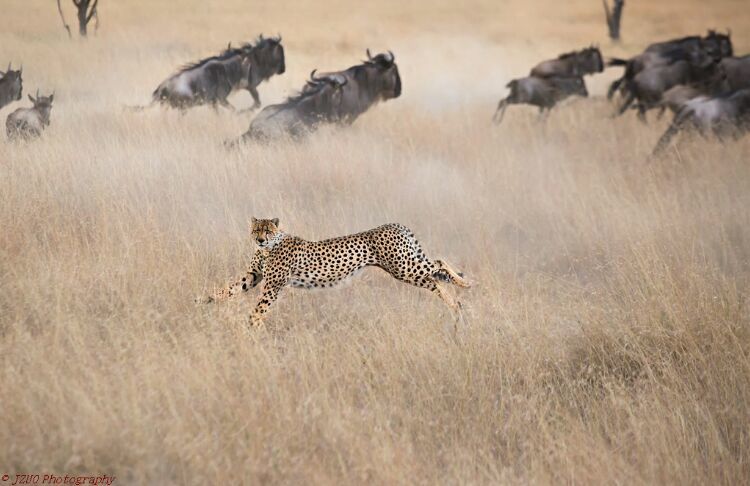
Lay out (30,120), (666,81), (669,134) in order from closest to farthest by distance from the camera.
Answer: (30,120)
(669,134)
(666,81)

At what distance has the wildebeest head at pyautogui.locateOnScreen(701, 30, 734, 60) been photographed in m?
11.5

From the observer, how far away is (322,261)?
4098 mm

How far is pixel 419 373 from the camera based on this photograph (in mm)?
3766

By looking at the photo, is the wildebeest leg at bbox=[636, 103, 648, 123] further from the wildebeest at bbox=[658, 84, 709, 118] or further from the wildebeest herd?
the wildebeest at bbox=[658, 84, 709, 118]

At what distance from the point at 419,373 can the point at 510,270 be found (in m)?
1.61

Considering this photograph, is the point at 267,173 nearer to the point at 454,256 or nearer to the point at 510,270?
the point at 454,256

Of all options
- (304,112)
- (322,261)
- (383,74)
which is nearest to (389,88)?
(383,74)

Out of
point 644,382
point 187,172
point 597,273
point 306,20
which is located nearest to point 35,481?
point 644,382

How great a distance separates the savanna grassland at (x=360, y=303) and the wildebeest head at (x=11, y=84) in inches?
7.3

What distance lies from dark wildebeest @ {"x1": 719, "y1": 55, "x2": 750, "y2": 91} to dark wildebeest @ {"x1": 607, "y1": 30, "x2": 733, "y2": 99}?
473 millimetres

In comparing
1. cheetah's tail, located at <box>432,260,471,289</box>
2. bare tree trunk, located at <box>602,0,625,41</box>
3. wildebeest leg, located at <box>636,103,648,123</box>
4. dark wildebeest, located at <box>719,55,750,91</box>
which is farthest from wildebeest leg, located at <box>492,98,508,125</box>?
bare tree trunk, located at <box>602,0,625,41</box>

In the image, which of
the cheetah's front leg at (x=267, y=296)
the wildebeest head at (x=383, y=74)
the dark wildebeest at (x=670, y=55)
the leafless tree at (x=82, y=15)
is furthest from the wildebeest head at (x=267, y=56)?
the cheetah's front leg at (x=267, y=296)

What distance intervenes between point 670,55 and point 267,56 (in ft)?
14.2

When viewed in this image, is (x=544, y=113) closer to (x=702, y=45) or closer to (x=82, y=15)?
(x=702, y=45)
